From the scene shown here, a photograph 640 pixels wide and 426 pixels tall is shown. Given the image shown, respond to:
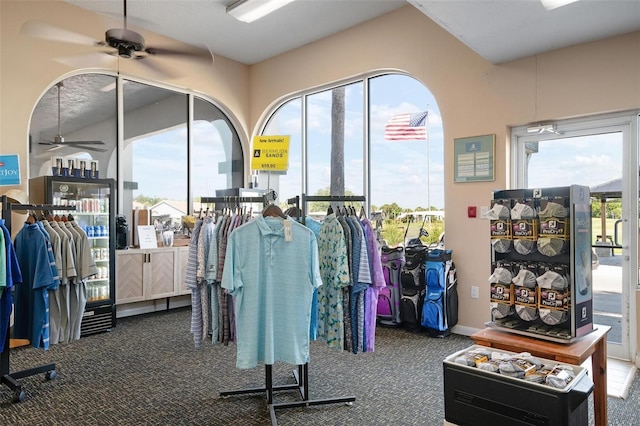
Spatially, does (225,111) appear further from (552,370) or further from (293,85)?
(552,370)

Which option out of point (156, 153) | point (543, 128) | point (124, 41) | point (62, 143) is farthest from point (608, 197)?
point (62, 143)

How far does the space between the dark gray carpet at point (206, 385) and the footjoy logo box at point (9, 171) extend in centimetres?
169

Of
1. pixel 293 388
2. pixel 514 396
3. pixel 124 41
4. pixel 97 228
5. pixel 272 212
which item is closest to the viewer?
pixel 514 396

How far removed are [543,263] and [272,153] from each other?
216 cm

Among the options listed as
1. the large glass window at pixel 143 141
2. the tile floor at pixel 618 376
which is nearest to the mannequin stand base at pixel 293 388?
the tile floor at pixel 618 376

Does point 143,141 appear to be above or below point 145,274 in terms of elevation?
above

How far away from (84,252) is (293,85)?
4.06 meters

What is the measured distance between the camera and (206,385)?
3.28 metres

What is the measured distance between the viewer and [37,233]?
3.35 m

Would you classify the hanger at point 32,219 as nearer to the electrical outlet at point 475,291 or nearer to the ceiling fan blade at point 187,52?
the ceiling fan blade at point 187,52

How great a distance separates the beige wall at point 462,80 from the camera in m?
3.86

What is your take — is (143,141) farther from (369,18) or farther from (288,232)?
(288,232)

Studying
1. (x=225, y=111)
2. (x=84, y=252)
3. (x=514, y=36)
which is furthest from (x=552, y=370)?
Answer: (x=225, y=111)

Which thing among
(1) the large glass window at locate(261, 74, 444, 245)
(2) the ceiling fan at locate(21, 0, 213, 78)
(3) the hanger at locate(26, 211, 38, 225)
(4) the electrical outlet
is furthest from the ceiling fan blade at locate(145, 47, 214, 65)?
(4) the electrical outlet
